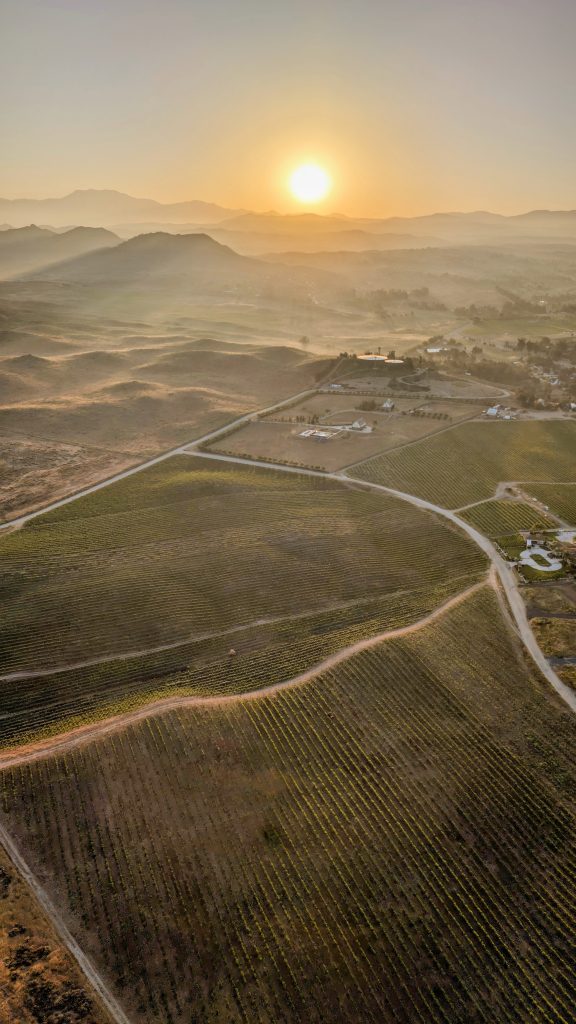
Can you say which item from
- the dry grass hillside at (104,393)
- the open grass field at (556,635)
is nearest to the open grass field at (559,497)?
the open grass field at (556,635)

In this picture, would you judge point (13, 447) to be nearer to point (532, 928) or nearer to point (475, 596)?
point (475, 596)

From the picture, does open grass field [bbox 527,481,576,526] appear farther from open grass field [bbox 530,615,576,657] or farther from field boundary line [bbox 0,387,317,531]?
field boundary line [bbox 0,387,317,531]

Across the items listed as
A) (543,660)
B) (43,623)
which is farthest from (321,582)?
(43,623)

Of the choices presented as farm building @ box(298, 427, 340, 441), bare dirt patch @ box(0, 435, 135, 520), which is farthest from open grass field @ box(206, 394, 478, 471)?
bare dirt patch @ box(0, 435, 135, 520)

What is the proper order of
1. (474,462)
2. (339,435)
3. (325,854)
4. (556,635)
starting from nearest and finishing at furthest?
(325,854) → (556,635) → (474,462) → (339,435)

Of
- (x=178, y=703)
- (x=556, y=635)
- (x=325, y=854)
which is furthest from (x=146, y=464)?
(x=325, y=854)

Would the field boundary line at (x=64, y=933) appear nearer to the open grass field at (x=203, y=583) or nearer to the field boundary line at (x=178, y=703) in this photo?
the field boundary line at (x=178, y=703)

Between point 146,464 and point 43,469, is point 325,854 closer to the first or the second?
point 146,464
